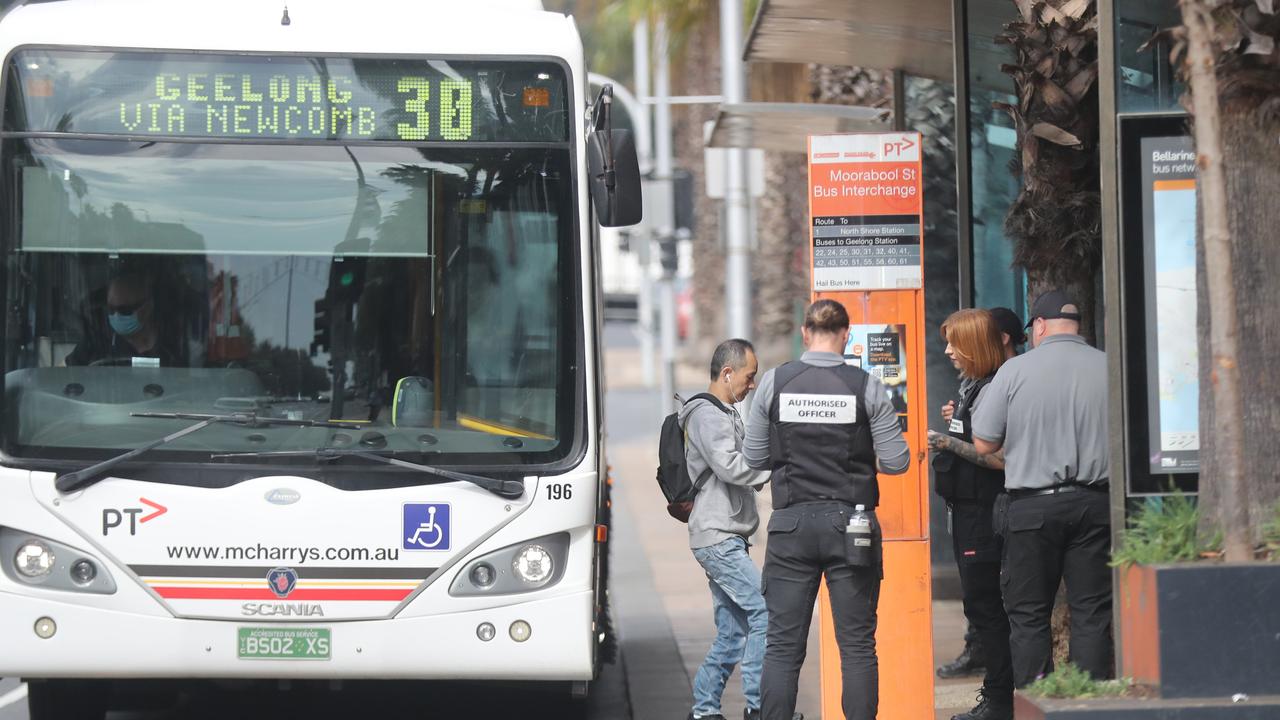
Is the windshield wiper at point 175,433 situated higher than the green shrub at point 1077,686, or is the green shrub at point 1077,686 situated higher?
the windshield wiper at point 175,433

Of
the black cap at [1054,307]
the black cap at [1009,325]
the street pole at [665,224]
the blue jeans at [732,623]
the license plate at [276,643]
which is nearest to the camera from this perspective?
the black cap at [1054,307]

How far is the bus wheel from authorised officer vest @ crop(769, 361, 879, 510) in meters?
3.22

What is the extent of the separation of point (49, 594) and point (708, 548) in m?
2.57

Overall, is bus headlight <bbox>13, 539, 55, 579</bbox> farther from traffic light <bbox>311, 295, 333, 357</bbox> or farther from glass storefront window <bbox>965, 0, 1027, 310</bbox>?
glass storefront window <bbox>965, 0, 1027, 310</bbox>

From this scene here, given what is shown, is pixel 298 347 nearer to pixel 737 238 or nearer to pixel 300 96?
pixel 300 96

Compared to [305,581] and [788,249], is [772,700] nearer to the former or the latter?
[305,581]

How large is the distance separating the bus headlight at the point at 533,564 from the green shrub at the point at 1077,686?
2.05 metres

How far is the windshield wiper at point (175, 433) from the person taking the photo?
20.9 feet

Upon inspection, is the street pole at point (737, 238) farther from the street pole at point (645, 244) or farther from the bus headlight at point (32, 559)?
the bus headlight at point (32, 559)

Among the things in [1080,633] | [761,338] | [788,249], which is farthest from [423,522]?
[761,338]

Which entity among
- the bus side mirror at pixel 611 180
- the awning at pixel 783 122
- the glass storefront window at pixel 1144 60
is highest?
the awning at pixel 783 122

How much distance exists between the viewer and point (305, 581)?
21.2 ft

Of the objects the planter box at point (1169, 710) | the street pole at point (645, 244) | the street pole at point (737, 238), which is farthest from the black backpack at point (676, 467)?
the street pole at point (645, 244)

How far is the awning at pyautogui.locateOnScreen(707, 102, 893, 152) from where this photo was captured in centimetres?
1015
